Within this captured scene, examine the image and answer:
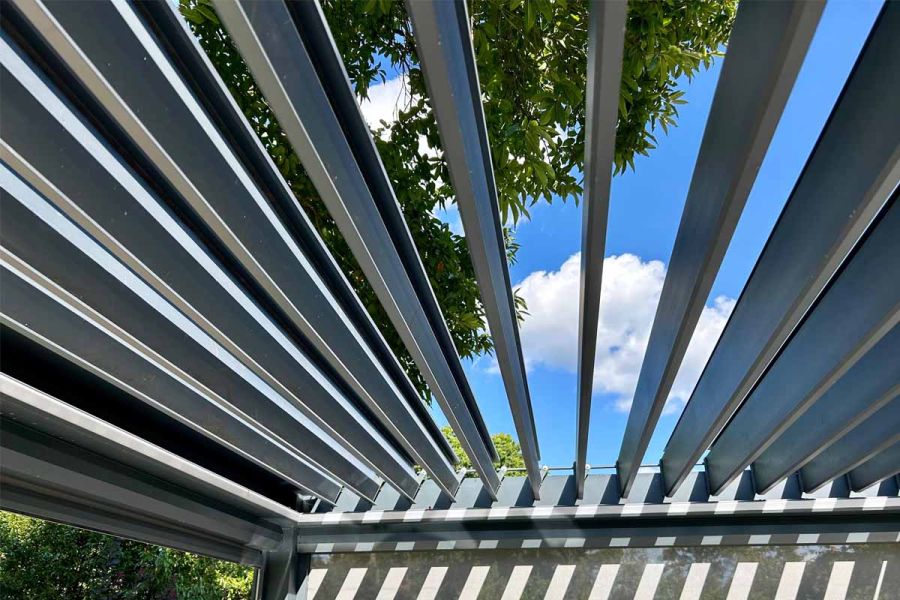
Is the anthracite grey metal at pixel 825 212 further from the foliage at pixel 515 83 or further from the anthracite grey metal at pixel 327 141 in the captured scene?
the anthracite grey metal at pixel 327 141

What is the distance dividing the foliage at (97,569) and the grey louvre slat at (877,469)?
29.1 feet

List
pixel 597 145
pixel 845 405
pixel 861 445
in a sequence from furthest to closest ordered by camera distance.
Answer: pixel 861 445, pixel 845 405, pixel 597 145

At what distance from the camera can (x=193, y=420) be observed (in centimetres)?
386

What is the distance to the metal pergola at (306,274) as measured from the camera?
5.61 feet

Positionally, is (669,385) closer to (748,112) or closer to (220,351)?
(748,112)

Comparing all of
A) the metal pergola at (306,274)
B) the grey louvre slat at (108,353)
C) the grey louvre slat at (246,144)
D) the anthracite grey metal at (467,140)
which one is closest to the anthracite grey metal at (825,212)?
the metal pergola at (306,274)

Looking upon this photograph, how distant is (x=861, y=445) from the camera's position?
4883 millimetres

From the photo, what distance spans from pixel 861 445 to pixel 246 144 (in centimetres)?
511

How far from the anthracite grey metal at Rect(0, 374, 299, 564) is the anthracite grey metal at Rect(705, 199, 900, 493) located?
4.08 metres

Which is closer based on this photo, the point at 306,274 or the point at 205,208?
the point at 205,208

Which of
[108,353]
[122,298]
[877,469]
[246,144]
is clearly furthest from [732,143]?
[877,469]

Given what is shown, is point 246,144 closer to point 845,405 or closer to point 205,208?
point 205,208

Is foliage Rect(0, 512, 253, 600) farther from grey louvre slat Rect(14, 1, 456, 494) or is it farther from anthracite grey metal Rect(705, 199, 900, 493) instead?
anthracite grey metal Rect(705, 199, 900, 493)

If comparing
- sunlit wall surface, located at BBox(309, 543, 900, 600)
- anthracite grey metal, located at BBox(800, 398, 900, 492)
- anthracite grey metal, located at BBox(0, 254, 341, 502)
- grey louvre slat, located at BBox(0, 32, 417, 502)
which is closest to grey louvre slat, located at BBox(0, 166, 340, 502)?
anthracite grey metal, located at BBox(0, 254, 341, 502)
